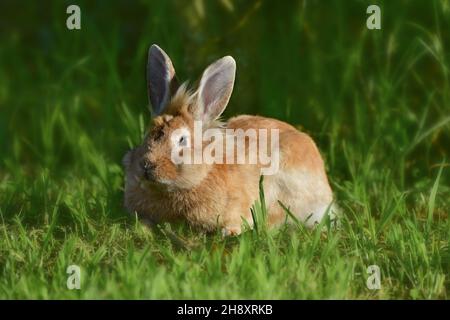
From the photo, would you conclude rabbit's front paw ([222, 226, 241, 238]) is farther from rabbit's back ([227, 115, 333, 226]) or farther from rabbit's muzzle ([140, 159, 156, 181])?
rabbit's muzzle ([140, 159, 156, 181])

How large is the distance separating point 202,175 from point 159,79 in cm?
65

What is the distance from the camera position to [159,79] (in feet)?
18.7

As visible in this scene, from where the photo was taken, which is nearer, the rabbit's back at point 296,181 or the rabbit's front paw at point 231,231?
the rabbit's front paw at point 231,231

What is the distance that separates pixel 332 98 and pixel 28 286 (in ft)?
9.52

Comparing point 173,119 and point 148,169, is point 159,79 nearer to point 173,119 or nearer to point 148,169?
point 173,119

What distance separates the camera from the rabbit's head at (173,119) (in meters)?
5.30

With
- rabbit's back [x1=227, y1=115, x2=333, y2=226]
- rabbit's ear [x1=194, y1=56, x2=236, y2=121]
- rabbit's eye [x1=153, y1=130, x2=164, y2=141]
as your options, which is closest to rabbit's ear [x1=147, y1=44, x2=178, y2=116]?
rabbit's ear [x1=194, y1=56, x2=236, y2=121]

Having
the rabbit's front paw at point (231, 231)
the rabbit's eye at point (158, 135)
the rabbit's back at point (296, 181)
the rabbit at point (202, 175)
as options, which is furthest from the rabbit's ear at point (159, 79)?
the rabbit's front paw at point (231, 231)

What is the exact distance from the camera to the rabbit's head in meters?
5.30

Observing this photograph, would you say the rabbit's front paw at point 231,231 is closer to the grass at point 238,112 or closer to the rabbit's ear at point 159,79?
the grass at point 238,112

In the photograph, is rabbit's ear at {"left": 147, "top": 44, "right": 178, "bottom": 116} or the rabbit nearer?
the rabbit

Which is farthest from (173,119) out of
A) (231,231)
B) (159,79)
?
(231,231)
